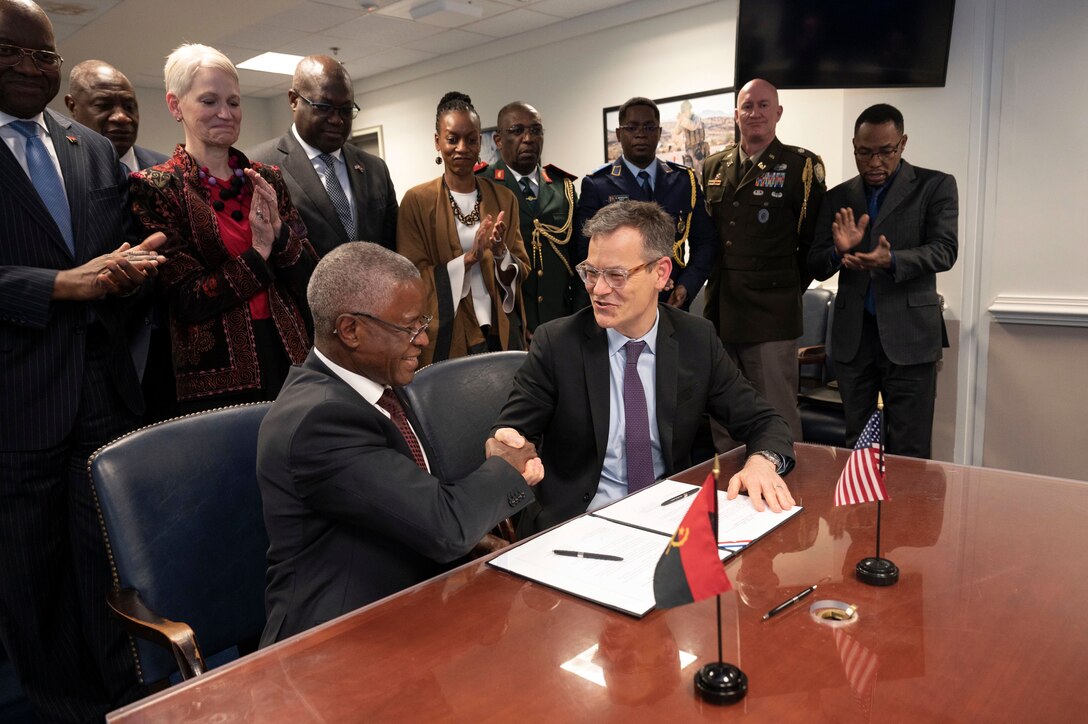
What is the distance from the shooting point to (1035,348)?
11.8ft

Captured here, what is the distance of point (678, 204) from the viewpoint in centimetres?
336

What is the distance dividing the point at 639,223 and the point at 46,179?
59.4 inches

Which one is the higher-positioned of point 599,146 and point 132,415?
point 599,146

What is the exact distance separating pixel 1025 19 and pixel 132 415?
3975 millimetres

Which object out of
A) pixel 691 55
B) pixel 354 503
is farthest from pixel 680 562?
pixel 691 55

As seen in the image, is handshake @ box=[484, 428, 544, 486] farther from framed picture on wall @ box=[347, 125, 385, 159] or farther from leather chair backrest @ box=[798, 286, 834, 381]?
framed picture on wall @ box=[347, 125, 385, 159]

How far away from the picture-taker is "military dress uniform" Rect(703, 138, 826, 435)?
10.9 feet

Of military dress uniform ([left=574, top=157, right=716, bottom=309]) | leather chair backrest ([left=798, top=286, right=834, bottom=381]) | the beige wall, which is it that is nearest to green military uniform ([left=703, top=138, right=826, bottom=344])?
military dress uniform ([left=574, top=157, right=716, bottom=309])

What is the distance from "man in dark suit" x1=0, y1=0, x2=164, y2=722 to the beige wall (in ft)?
12.1

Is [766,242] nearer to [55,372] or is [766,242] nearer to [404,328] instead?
[404,328]

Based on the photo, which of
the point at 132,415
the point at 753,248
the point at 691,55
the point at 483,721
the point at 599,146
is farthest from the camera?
the point at 599,146

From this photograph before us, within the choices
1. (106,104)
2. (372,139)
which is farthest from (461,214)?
(372,139)

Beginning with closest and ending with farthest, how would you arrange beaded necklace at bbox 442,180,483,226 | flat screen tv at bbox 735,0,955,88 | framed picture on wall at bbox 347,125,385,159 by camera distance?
1. beaded necklace at bbox 442,180,483,226
2. flat screen tv at bbox 735,0,955,88
3. framed picture on wall at bbox 347,125,385,159

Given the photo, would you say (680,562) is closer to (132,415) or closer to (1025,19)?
(132,415)
